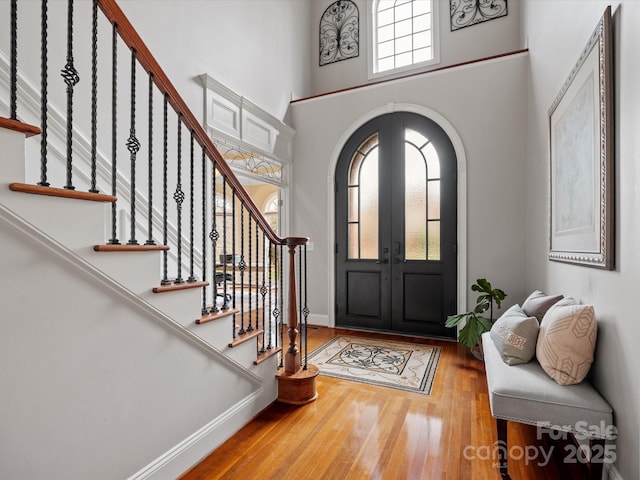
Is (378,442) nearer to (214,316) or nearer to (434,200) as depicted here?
(214,316)

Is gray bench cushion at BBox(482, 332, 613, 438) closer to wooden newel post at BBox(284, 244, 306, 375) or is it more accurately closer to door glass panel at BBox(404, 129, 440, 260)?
wooden newel post at BBox(284, 244, 306, 375)

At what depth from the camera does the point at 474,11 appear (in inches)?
177

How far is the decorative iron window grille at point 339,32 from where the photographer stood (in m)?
5.22

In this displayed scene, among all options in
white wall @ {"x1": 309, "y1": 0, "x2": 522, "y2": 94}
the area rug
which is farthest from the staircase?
white wall @ {"x1": 309, "y1": 0, "x2": 522, "y2": 94}

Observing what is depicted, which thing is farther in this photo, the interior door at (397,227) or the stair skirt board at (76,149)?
the interior door at (397,227)

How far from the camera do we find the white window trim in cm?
470

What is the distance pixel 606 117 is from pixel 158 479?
2.71 meters

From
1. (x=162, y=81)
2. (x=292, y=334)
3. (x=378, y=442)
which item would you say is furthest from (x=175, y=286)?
(x=378, y=442)

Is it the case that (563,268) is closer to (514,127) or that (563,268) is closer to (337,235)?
(514,127)

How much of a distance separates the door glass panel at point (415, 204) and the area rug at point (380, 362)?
1.14 m

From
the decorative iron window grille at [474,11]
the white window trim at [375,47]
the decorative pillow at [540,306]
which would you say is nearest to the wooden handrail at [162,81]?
the decorative pillow at [540,306]

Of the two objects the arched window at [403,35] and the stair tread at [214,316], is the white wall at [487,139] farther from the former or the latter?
the stair tread at [214,316]

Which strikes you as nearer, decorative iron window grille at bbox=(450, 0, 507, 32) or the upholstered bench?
the upholstered bench

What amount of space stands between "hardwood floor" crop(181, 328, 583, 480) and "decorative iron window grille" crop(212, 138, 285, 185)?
8.42 feet
